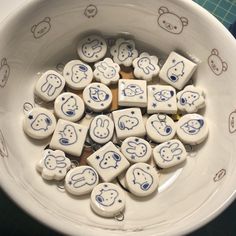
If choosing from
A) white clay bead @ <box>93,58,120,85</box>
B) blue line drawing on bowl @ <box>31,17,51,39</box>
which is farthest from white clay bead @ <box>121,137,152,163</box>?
blue line drawing on bowl @ <box>31,17,51,39</box>

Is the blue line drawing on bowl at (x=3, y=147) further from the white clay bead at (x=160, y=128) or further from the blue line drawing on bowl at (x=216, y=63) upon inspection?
the blue line drawing on bowl at (x=216, y=63)

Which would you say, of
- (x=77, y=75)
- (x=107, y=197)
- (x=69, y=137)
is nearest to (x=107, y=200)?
(x=107, y=197)

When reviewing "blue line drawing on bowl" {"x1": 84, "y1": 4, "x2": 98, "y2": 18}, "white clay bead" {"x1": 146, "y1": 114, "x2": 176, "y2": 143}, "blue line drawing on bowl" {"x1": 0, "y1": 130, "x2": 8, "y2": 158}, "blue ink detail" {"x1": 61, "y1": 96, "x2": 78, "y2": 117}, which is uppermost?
"blue line drawing on bowl" {"x1": 84, "y1": 4, "x2": 98, "y2": 18}


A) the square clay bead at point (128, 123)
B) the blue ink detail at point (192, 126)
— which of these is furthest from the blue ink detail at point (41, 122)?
the blue ink detail at point (192, 126)

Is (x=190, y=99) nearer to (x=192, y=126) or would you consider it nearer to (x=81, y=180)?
(x=192, y=126)

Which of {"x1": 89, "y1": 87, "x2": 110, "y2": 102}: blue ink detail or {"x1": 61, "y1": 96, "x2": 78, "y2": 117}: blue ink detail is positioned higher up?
{"x1": 89, "y1": 87, "x2": 110, "y2": 102}: blue ink detail

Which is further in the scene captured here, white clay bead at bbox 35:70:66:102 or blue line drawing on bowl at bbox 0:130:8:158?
white clay bead at bbox 35:70:66:102

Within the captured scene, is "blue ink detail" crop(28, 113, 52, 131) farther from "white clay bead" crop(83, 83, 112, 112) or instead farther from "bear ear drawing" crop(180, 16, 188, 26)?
"bear ear drawing" crop(180, 16, 188, 26)
